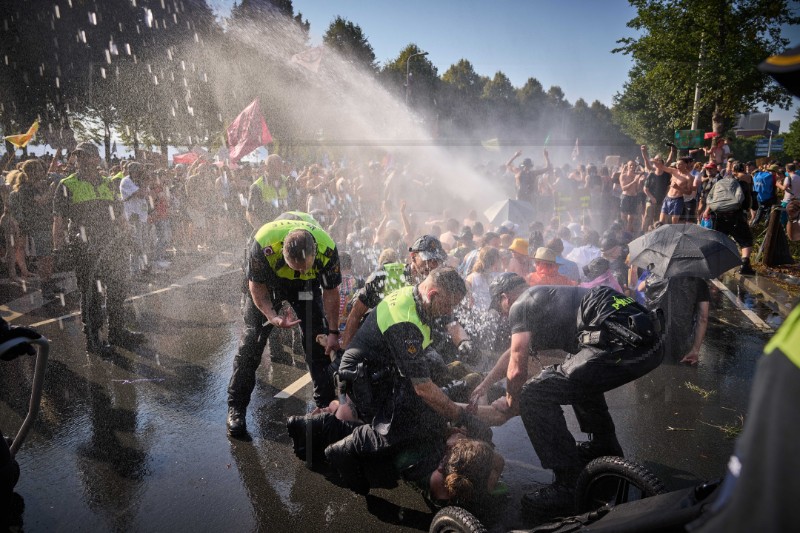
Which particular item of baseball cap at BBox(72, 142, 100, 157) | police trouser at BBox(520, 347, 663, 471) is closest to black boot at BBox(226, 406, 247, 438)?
police trouser at BBox(520, 347, 663, 471)

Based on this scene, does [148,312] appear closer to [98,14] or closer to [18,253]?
[18,253]

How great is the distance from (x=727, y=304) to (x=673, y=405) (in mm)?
4269

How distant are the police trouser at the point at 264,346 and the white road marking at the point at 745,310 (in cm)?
582

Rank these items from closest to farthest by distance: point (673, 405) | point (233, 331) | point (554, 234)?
point (673, 405) → point (233, 331) → point (554, 234)

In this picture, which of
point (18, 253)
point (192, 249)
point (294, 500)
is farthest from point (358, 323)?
point (192, 249)

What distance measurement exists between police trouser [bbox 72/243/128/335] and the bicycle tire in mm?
4810

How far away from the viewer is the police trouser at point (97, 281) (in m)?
5.74

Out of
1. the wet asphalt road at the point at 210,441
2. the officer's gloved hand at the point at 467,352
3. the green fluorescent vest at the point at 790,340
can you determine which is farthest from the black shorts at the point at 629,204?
the green fluorescent vest at the point at 790,340

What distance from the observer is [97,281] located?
5.82 m

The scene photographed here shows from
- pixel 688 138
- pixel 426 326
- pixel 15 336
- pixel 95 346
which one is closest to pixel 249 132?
pixel 95 346

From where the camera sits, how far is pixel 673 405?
15.4ft

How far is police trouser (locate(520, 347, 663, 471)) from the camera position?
321cm

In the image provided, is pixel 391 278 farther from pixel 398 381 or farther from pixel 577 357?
pixel 577 357

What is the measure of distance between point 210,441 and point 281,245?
5.34 feet
